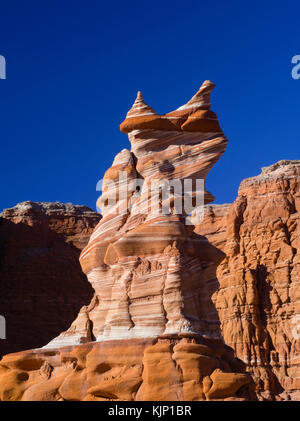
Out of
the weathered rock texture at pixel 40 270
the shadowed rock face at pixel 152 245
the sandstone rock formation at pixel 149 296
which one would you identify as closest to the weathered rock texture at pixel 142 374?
the sandstone rock formation at pixel 149 296

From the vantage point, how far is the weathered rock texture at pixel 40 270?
1873 inches

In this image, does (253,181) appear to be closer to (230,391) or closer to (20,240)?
(20,240)

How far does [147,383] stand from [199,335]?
172 cm

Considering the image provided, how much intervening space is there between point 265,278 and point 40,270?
50.6 ft

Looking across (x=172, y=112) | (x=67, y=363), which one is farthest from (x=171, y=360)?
(x=172, y=112)

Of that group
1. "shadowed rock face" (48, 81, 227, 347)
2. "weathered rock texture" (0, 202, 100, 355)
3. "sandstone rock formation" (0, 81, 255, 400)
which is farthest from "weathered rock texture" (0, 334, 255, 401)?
"weathered rock texture" (0, 202, 100, 355)

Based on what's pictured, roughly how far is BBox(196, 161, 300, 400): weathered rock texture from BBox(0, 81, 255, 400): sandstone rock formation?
24282 millimetres

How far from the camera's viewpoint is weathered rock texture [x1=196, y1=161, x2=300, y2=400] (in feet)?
148

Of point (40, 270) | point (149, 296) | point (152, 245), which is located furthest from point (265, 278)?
point (149, 296)

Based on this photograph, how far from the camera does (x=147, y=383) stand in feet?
53.2

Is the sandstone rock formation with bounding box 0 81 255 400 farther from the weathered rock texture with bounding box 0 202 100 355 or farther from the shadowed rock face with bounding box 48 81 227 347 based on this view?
the weathered rock texture with bounding box 0 202 100 355

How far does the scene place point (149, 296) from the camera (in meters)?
17.7

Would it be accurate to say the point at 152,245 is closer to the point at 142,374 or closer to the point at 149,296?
the point at 149,296

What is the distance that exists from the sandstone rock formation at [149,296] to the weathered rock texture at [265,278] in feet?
79.7
